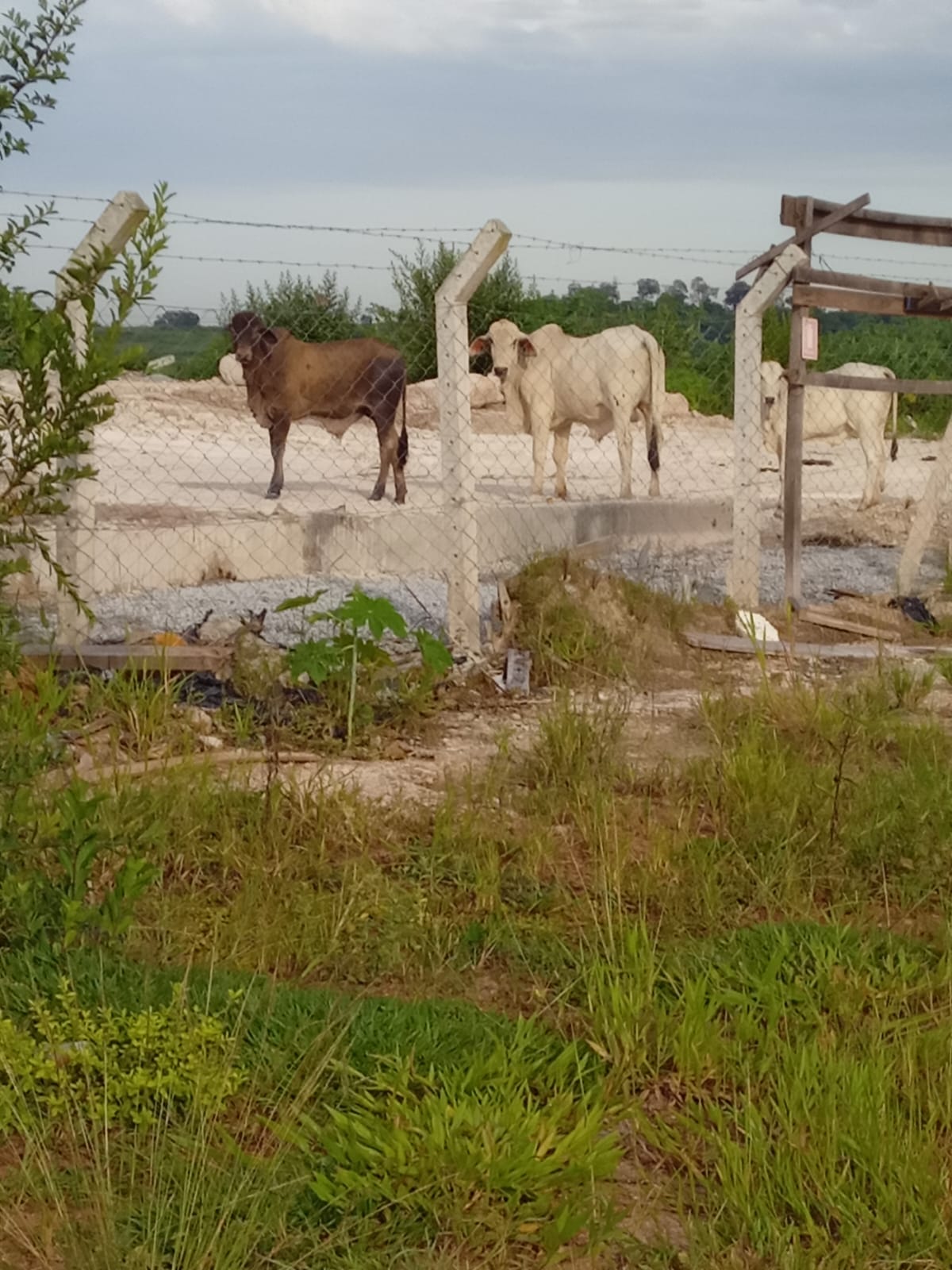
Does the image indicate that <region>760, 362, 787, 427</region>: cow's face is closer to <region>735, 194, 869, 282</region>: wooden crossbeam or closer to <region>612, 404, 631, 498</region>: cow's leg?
<region>612, 404, 631, 498</region>: cow's leg

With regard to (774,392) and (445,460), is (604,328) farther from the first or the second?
(445,460)

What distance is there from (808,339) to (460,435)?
9.73ft

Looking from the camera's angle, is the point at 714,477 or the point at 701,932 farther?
the point at 714,477

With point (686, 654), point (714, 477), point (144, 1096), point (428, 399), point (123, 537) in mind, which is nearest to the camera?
point (144, 1096)

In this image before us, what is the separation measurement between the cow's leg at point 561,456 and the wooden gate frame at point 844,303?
4677 mm

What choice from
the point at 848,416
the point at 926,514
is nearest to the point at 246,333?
the point at 926,514

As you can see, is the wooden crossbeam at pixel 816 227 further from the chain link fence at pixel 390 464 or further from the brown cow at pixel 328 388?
the brown cow at pixel 328 388

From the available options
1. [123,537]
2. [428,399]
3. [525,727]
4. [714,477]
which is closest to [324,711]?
[525,727]

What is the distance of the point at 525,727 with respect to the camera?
618 centimetres

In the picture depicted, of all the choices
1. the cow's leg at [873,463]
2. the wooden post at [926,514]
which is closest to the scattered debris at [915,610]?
the wooden post at [926,514]

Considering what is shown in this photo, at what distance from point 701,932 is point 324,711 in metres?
2.30

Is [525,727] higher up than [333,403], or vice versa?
[333,403]

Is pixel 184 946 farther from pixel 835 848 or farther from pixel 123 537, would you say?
pixel 123 537

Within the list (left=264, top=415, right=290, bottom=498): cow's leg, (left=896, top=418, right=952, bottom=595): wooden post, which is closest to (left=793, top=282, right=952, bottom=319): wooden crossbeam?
(left=896, top=418, right=952, bottom=595): wooden post
